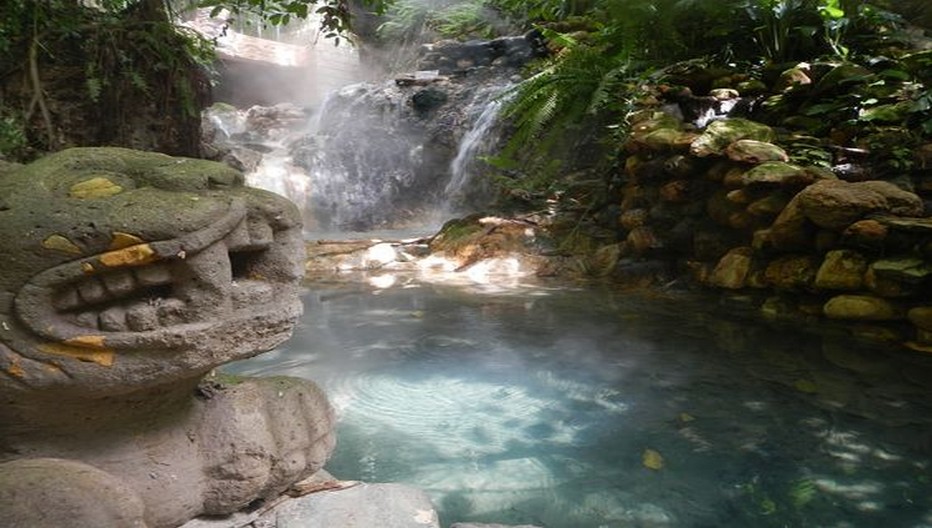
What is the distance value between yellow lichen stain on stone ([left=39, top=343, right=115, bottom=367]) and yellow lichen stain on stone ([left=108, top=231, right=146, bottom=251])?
205mm

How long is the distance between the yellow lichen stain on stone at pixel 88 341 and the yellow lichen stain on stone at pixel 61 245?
0.16 metres

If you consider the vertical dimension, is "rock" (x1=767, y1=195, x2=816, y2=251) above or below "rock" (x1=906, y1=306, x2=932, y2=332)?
above

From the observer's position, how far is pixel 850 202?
3.39m

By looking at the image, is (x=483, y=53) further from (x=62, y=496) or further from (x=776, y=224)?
(x=62, y=496)

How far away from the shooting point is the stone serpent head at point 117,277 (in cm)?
110

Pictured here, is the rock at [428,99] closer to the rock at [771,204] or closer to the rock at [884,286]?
the rock at [771,204]

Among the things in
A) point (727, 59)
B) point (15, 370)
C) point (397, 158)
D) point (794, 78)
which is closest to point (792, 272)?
point (794, 78)

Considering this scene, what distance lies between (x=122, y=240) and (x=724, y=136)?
4.21m

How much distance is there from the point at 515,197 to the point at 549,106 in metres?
1.77

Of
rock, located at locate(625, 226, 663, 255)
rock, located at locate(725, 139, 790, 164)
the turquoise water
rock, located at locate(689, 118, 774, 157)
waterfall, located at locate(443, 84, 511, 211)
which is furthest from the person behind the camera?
waterfall, located at locate(443, 84, 511, 211)

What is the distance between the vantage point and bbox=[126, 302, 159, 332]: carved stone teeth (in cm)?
116

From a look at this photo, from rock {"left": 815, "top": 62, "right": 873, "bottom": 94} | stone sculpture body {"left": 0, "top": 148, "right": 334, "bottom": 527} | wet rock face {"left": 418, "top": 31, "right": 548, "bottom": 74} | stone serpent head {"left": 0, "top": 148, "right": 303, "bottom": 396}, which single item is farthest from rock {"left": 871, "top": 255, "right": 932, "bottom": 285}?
wet rock face {"left": 418, "top": 31, "right": 548, "bottom": 74}

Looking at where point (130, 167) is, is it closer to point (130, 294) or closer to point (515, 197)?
point (130, 294)

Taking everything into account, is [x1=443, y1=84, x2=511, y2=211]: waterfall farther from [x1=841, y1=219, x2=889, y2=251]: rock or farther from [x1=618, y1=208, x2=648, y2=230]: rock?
[x1=841, y1=219, x2=889, y2=251]: rock
